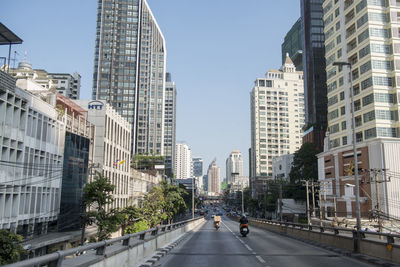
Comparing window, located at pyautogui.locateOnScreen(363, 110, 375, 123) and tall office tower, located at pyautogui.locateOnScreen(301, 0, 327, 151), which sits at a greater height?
tall office tower, located at pyautogui.locateOnScreen(301, 0, 327, 151)

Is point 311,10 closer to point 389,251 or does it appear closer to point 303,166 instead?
point 303,166

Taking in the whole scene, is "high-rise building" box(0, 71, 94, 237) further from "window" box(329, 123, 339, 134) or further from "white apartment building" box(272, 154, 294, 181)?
"white apartment building" box(272, 154, 294, 181)

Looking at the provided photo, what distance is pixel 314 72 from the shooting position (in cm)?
11731

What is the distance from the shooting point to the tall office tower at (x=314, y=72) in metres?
107

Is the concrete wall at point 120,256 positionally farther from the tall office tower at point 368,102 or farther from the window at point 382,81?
the window at point 382,81

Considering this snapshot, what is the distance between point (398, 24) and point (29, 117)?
5272 centimetres

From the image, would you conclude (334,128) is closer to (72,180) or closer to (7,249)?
(72,180)

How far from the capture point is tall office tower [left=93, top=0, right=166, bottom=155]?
488ft

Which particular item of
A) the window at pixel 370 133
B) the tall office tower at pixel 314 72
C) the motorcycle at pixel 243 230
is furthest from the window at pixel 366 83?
the tall office tower at pixel 314 72

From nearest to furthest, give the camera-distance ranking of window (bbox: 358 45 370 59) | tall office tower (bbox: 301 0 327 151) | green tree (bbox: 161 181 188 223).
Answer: window (bbox: 358 45 370 59)
green tree (bbox: 161 181 188 223)
tall office tower (bbox: 301 0 327 151)

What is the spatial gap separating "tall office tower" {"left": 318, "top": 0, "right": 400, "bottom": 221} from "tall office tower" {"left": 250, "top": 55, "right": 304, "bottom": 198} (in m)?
118

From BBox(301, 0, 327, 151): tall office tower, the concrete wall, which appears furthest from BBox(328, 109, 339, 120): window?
the concrete wall

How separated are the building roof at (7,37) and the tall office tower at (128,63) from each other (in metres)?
116

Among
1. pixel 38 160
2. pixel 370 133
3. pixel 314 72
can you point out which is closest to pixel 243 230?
pixel 38 160
